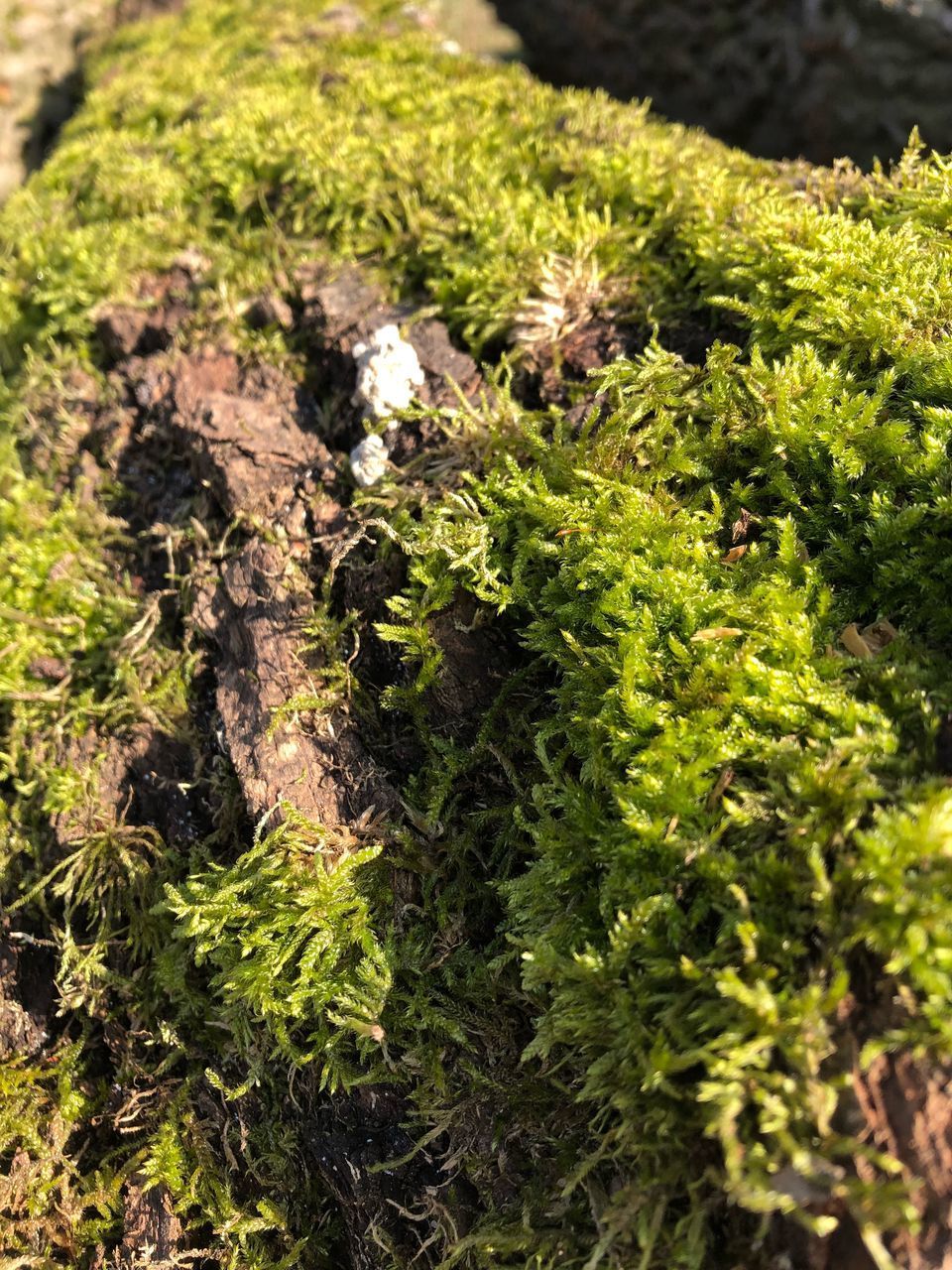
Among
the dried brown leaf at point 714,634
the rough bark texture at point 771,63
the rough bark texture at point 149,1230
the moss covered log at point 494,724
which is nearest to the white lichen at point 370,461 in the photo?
the moss covered log at point 494,724

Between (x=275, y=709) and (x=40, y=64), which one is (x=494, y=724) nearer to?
(x=275, y=709)

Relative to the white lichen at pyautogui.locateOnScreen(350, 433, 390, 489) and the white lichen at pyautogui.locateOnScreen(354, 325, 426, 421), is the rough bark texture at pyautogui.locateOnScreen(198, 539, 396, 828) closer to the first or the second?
the white lichen at pyautogui.locateOnScreen(350, 433, 390, 489)

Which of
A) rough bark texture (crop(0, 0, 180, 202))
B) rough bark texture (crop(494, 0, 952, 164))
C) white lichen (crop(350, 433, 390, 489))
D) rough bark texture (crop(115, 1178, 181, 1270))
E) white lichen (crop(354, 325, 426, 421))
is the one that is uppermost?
rough bark texture (crop(494, 0, 952, 164))

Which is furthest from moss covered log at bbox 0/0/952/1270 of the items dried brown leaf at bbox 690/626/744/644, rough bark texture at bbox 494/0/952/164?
rough bark texture at bbox 494/0/952/164

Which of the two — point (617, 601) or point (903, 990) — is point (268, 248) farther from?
point (903, 990)

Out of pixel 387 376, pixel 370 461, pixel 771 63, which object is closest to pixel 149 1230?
pixel 370 461

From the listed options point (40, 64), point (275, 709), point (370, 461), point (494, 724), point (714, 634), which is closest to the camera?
point (714, 634)
